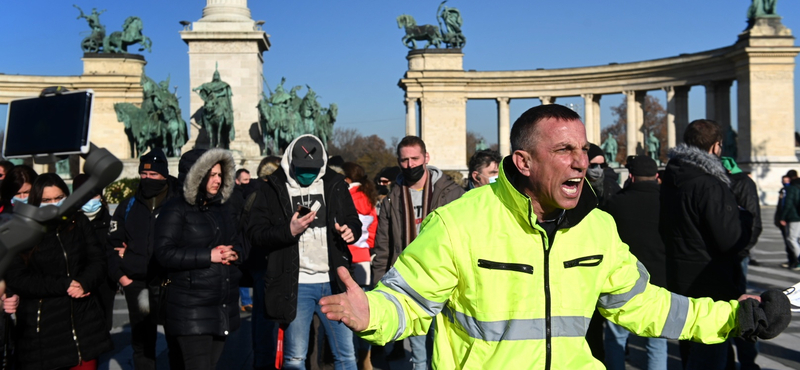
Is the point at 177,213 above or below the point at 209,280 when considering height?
above

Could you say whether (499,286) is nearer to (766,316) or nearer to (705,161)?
(766,316)

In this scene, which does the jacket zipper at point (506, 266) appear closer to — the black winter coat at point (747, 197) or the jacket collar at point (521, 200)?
the jacket collar at point (521, 200)

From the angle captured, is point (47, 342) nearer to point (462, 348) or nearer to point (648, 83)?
point (462, 348)

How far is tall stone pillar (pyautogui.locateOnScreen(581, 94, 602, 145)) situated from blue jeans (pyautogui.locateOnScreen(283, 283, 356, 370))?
1748 inches

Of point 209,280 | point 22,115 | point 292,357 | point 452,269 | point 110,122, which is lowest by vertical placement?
point 292,357

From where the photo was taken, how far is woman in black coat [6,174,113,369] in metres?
4.34

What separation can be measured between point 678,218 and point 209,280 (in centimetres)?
316

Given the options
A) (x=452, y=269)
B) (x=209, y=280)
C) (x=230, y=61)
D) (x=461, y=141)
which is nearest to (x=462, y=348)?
(x=452, y=269)

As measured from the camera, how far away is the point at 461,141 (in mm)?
48031

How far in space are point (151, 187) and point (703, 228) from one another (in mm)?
4091

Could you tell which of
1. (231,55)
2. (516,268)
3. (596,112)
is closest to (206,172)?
(516,268)

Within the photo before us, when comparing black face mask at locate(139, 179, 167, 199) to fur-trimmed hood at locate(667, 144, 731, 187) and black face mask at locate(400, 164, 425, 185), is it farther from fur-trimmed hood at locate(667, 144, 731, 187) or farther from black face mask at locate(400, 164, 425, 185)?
fur-trimmed hood at locate(667, 144, 731, 187)

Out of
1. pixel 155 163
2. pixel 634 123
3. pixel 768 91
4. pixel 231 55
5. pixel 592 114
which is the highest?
pixel 768 91

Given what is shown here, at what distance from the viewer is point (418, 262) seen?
8.05ft
